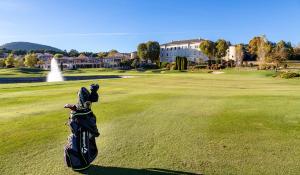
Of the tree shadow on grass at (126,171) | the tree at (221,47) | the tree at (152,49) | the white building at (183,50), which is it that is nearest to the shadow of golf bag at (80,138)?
the tree shadow on grass at (126,171)

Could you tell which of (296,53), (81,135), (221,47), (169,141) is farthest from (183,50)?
(81,135)

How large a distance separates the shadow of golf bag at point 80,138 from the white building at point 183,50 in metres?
154

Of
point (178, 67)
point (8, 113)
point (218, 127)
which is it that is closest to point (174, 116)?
point (218, 127)

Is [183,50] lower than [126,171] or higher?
higher

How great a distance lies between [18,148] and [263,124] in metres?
7.52

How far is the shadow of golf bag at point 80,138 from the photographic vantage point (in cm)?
691

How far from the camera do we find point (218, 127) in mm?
10469

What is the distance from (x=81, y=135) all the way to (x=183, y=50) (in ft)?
542

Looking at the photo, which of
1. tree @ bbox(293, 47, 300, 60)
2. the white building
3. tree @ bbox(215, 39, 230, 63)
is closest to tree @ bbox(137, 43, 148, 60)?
the white building

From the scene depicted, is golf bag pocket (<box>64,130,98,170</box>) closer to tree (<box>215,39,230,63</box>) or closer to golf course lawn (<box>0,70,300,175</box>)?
golf course lawn (<box>0,70,300,175</box>)

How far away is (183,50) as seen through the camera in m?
170

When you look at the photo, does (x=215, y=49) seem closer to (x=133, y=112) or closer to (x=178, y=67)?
(x=178, y=67)

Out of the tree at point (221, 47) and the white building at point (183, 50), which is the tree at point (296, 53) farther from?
the white building at point (183, 50)

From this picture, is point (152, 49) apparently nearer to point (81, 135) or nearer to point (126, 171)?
point (81, 135)
